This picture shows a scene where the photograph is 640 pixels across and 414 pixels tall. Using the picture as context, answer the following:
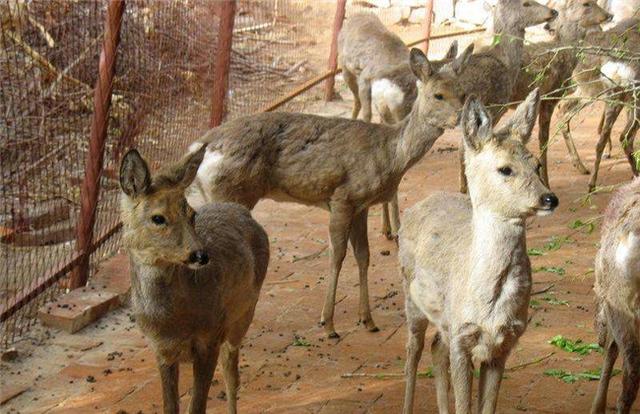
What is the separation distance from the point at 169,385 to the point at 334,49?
31.6ft

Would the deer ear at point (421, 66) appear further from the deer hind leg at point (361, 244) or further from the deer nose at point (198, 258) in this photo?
the deer nose at point (198, 258)

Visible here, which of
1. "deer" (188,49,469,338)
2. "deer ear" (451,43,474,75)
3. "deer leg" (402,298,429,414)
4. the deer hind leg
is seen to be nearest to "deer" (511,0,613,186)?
"deer ear" (451,43,474,75)

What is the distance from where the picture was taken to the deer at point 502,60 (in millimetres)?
10727

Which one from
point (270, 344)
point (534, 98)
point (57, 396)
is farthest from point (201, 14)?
point (534, 98)

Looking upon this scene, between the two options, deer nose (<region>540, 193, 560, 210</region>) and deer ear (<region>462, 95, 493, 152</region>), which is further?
deer ear (<region>462, 95, 493, 152</region>)

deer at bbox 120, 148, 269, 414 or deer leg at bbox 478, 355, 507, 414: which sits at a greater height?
deer at bbox 120, 148, 269, 414

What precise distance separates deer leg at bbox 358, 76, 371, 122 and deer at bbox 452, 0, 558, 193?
1226mm

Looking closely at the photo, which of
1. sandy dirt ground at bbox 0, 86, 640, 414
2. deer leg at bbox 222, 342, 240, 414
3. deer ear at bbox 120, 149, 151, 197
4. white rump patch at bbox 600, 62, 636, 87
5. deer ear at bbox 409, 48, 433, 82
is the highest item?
deer ear at bbox 409, 48, 433, 82

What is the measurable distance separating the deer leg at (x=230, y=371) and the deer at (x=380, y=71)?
331cm

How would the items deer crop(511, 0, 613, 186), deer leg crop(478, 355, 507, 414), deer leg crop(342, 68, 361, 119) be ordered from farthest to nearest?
deer leg crop(342, 68, 361, 119) → deer crop(511, 0, 613, 186) → deer leg crop(478, 355, 507, 414)

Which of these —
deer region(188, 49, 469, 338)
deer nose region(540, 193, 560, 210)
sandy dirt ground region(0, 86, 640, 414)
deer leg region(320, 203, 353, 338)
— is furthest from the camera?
deer leg region(320, 203, 353, 338)

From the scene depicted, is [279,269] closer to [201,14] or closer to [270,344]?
[270,344]

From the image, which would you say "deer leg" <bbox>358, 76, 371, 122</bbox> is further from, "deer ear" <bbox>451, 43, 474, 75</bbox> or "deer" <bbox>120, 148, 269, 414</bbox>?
"deer" <bbox>120, 148, 269, 414</bbox>

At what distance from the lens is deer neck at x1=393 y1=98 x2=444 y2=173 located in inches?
319
